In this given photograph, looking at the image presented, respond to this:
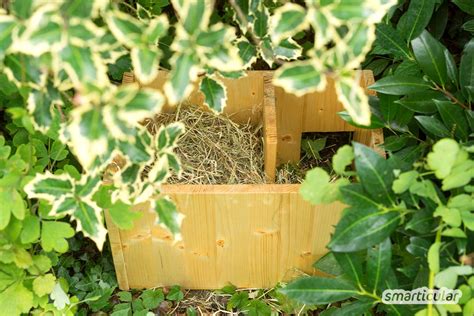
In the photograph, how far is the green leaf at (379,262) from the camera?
116cm

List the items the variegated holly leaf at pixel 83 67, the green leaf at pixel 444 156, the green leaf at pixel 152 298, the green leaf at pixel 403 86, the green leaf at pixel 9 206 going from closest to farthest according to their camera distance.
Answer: the variegated holly leaf at pixel 83 67 < the green leaf at pixel 444 156 < the green leaf at pixel 9 206 < the green leaf at pixel 403 86 < the green leaf at pixel 152 298

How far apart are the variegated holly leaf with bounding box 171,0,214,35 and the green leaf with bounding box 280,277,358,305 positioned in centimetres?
52

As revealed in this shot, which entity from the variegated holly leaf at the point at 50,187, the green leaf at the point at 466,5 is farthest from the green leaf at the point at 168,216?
the green leaf at the point at 466,5

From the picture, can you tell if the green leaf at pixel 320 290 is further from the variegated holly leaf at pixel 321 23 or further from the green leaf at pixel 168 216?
the variegated holly leaf at pixel 321 23

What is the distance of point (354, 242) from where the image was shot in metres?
1.13

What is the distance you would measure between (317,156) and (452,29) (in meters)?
0.47

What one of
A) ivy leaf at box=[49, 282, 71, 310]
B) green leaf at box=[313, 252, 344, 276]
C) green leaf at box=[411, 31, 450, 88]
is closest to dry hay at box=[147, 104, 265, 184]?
green leaf at box=[313, 252, 344, 276]

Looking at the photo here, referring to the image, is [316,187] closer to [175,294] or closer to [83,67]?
[83,67]

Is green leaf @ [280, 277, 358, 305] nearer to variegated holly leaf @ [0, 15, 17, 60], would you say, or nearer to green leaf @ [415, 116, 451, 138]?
green leaf @ [415, 116, 451, 138]

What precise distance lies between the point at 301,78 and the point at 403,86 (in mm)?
482

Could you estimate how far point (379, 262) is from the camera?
1169mm

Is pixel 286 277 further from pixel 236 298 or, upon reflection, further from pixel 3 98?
pixel 3 98

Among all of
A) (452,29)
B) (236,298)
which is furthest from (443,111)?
(236,298)

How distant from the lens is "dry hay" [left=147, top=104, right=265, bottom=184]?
5.40 feet
